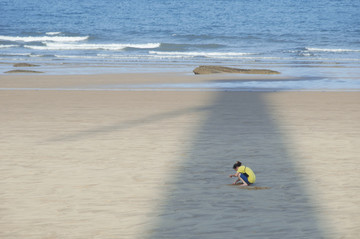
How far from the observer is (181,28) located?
6003 cm

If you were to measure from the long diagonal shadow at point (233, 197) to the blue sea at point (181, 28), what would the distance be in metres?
30.0

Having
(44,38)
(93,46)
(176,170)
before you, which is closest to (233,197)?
(176,170)

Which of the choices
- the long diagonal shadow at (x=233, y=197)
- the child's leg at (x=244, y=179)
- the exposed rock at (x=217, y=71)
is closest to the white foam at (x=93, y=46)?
the exposed rock at (x=217, y=71)

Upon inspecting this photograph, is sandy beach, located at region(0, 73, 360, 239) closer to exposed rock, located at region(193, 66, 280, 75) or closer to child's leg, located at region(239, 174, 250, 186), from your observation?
child's leg, located at region(239, 174, 250, 186)

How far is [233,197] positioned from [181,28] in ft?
183

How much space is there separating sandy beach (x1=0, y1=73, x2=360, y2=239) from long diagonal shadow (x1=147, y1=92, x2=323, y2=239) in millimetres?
10

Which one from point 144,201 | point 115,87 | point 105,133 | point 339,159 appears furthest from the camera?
point 115,87

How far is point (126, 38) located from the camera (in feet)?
179

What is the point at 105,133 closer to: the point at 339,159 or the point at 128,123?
the point at 128,123

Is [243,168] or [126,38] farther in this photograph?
[126,38]

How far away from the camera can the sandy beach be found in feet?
13.9

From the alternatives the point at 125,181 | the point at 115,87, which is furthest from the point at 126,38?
the point at 125,181

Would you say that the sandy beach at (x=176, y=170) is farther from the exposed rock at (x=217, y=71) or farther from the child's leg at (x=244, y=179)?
the exposed rock at (x=217, y=71)

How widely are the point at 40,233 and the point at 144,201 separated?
102cm
